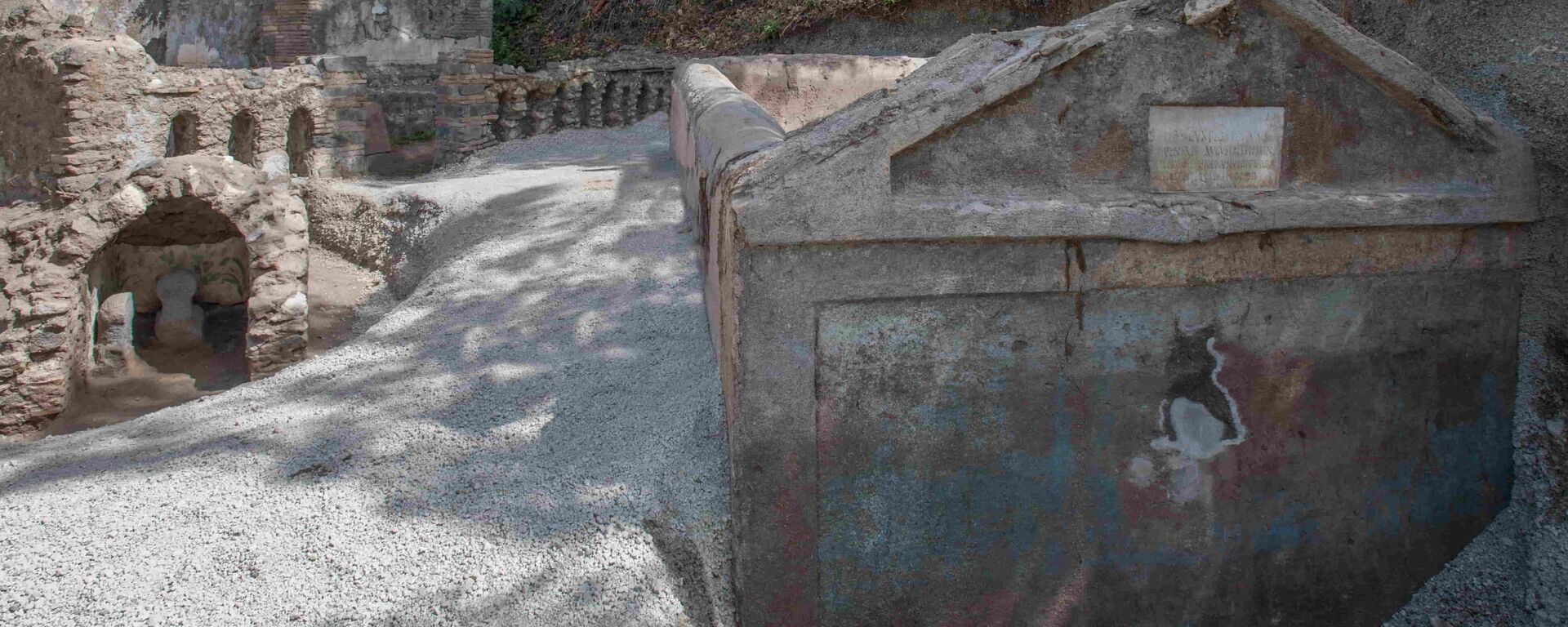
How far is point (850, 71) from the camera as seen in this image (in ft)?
25.5

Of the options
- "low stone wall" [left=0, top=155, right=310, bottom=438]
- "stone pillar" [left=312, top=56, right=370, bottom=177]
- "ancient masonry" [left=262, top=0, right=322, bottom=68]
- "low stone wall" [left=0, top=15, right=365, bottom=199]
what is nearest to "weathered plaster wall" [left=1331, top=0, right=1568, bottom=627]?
"low stone wall" [left=0, top=155, right=310, bottom=438]

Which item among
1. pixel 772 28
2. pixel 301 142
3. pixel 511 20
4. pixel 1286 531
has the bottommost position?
pixel 1286 531

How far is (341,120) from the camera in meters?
11.0

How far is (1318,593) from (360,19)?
17452mm

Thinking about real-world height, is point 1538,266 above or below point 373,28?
below

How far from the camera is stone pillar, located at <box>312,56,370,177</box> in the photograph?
428 inches

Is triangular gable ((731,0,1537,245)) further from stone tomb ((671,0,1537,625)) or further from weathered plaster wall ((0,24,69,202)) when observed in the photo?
weathered plaster wall ((0,24,69,202))

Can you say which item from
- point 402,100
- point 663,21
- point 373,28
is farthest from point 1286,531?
point 373,28

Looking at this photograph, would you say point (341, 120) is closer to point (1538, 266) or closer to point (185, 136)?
point (185, 136)

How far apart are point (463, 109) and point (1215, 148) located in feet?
32.1

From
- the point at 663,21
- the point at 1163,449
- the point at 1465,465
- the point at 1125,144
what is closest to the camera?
the point at 1125,144

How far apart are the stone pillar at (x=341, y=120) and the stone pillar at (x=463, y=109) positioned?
93 cm

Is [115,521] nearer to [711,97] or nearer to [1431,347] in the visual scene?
[711,97]

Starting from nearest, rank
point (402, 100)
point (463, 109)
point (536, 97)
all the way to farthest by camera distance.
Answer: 1. point (463, 109)
2. point (536, 97)
3. point (402, 100)
